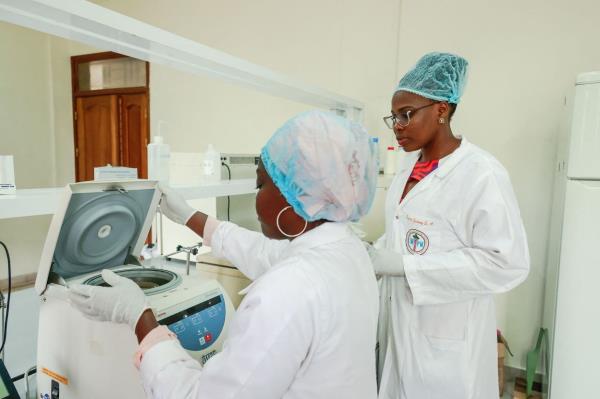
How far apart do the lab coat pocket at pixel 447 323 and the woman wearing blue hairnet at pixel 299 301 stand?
463mm

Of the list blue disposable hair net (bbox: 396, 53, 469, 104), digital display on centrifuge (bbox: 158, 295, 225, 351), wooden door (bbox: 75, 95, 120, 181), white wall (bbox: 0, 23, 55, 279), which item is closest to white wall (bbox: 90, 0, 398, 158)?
wooden door (bbox: 75, 95, 120, 181)

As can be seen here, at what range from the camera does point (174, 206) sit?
1.17 meters

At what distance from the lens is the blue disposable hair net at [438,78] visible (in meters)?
1.24

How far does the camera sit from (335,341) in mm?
677

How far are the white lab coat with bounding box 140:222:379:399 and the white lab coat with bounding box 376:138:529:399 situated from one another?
46 centimetres

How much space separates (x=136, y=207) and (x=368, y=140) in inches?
24.6

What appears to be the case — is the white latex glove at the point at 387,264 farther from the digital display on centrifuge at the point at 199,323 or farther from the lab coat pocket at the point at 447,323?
the digital display on centrifuge at the point at 199,323

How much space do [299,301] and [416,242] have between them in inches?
29.0

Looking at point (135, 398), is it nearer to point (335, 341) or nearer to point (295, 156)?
point (335, 341)

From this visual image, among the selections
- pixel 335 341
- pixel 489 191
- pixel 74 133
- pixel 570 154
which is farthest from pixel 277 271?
pixel 74 133

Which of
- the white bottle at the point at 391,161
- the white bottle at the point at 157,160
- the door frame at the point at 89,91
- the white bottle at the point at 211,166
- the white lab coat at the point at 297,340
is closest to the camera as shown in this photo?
the white lab coat at the point at 297,340

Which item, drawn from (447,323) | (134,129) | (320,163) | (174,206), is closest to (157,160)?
(174,206)

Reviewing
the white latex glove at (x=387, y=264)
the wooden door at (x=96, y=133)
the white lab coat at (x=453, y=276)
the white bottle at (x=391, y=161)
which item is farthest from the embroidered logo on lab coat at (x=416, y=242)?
the wooden door at (x=96, y=133)

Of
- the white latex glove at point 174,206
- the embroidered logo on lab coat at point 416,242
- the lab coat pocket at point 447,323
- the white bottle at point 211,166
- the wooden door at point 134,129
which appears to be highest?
the wooden door at point 134,129
